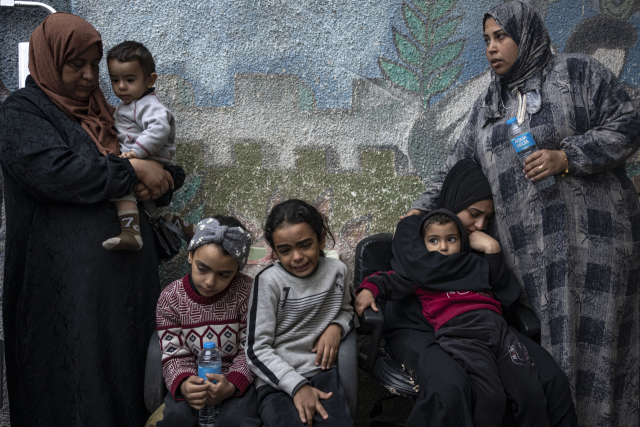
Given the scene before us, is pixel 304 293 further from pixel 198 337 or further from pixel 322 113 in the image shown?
pixel 322 113

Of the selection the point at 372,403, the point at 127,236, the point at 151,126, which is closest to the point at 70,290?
the point at 127,236

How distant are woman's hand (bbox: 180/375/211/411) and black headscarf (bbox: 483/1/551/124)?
2.11 metres

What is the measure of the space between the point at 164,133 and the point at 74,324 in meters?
0.98

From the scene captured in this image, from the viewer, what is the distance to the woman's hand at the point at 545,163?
2.31 m

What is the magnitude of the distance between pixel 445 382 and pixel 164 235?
5.08ft

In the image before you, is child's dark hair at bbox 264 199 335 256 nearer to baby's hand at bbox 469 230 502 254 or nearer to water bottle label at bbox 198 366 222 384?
water bottle label at bbox 198 366 222 384

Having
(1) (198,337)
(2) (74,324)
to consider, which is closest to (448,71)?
(1) (198,337)

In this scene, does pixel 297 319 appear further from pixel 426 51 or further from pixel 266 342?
pixel 426 51

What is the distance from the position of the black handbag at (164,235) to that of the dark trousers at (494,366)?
4.63 feet

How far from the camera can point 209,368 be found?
6.61ft

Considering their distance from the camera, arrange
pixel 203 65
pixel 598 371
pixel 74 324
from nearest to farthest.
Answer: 1. pixel 74 324
2. pixel 598 371
3. pixel 203 65

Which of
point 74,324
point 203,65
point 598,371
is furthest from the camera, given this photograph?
point 203,65

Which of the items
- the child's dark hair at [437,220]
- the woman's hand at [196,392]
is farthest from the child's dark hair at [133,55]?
the child's dark hair at [437,220]

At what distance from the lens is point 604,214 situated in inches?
93.5
